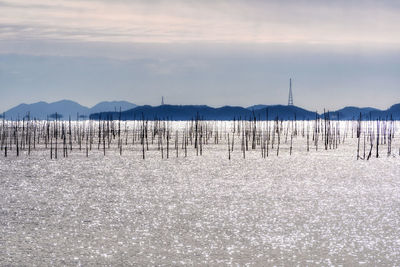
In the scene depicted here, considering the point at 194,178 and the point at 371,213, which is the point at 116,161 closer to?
the point at 194,178

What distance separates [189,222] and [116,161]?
8.63 m

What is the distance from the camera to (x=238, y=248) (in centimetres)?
558

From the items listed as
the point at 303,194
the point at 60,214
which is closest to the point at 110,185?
the point at 60,214

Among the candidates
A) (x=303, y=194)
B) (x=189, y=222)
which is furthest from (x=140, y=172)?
(x=189, y=222)

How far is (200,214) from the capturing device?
24.3 ft

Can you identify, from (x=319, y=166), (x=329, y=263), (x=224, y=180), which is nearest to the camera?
(x=329, y=263)

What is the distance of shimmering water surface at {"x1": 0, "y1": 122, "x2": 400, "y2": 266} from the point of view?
534 centimetres

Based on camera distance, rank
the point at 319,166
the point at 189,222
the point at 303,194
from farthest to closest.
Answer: the point at 319,166, the point at 303,194, the point at 189,222

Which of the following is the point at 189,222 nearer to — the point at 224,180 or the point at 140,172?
the point at 224,180

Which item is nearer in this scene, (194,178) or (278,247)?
(278,247)

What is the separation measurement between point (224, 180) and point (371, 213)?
425 cm

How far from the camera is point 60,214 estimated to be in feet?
24.1

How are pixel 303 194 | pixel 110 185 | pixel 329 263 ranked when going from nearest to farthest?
pixel 329 263, pixel 303 194, pixel 110 185

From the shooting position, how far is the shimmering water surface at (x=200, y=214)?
5.34 meters
